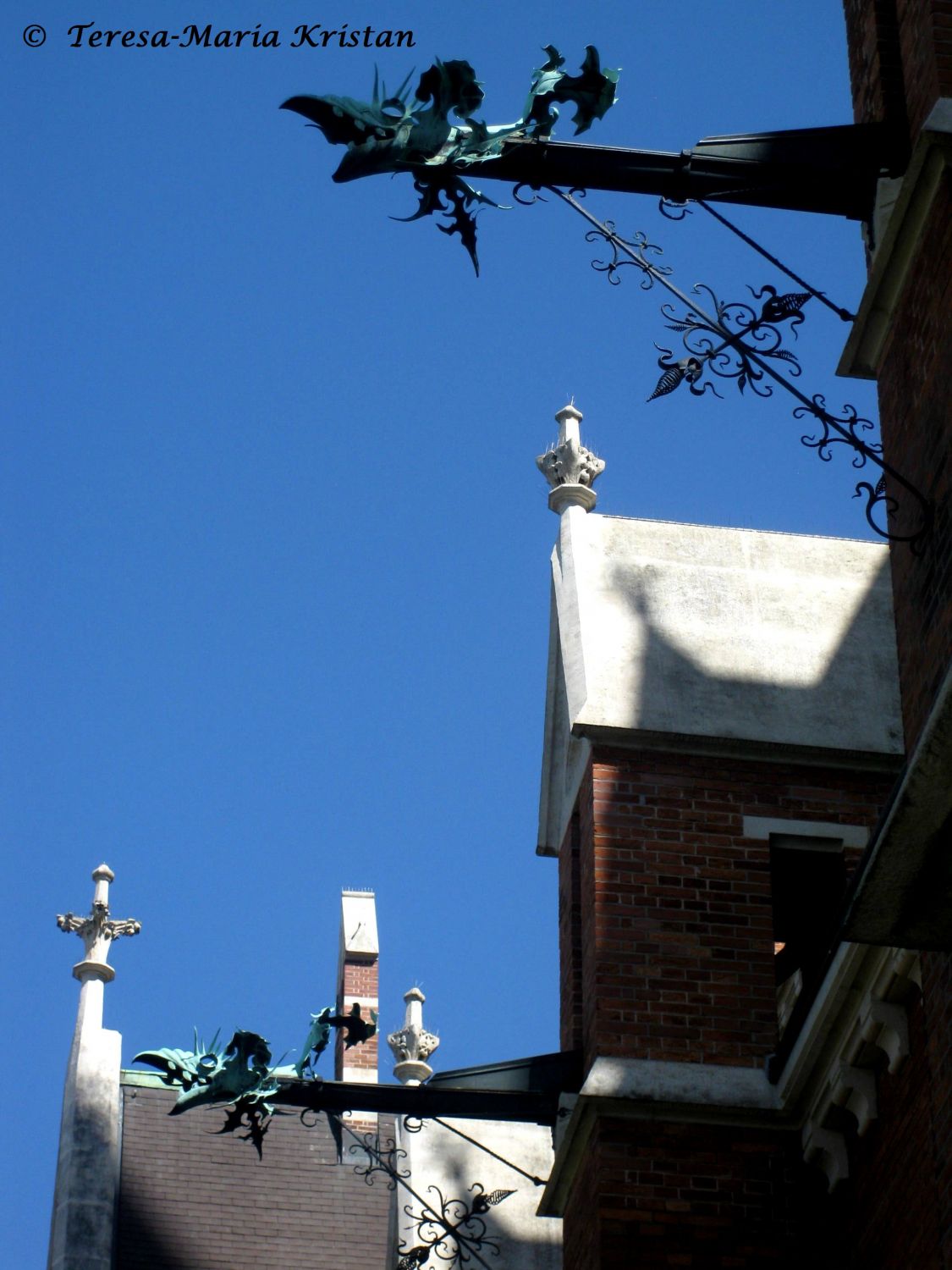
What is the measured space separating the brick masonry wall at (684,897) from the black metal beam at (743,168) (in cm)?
485

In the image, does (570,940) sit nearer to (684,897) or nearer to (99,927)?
(684,897)

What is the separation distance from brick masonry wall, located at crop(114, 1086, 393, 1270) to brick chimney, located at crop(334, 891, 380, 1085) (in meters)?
2.61

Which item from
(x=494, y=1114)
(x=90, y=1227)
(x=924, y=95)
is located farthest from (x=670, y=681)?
(x=90, y=1227)

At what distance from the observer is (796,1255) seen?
14219mm

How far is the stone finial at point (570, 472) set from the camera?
18.2 meters

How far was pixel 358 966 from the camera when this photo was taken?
29.0 meters

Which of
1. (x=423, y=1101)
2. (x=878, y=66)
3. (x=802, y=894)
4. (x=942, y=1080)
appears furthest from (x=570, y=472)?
(x=942, y=1080)

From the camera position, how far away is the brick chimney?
27812 mm

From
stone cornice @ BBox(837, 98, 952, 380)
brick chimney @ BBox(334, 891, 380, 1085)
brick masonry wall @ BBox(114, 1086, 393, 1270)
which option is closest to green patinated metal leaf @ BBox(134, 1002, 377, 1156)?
stone cornice @ BBox(837, 98, 952, 380)

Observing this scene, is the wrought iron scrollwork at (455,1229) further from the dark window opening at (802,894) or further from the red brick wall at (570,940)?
the dark window opening at (802,894)

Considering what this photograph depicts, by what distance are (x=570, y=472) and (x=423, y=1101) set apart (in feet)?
16.5

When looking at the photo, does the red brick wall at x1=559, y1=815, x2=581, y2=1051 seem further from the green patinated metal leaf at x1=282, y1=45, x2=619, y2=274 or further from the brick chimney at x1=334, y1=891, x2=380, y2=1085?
the brick chimney at x1=334, y1=891, x2=380, y2=1085

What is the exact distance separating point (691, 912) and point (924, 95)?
5.78 m

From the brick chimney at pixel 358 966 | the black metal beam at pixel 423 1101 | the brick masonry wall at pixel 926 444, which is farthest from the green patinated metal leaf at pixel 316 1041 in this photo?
the brick chimney at pixel 358 966
